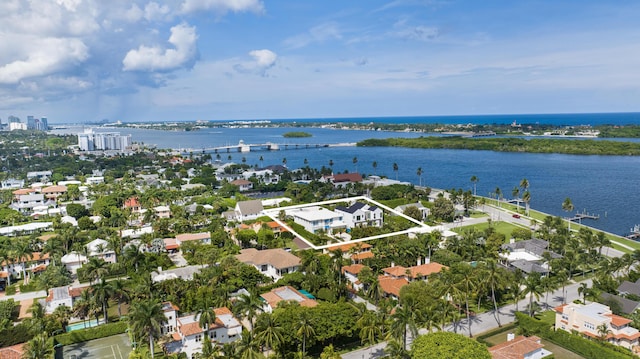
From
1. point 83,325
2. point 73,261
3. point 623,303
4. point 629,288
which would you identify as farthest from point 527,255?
point 73,261

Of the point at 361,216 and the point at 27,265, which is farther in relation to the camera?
the point at 361,216

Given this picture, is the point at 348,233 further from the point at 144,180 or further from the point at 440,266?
the point at 144,180

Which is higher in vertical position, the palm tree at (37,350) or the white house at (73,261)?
the palm tree at (37,350)

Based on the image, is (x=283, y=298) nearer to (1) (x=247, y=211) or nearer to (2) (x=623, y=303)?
(2) (x=623, y=303)

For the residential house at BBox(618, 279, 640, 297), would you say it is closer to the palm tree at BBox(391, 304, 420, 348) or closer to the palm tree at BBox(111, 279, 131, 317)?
the palm tree at BBox(391, 304, 420, 348)

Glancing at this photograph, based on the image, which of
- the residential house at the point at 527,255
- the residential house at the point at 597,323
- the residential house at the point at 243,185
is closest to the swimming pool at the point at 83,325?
the residential house at the point at 597,323

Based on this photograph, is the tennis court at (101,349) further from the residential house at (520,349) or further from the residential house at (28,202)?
the residential house at (28,202)
